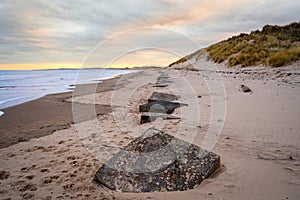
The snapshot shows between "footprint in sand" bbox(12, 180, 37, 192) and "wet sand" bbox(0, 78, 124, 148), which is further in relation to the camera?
"wet sand" bbox(0, 78, 124, 148)

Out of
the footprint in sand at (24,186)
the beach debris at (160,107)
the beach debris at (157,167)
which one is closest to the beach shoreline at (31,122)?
the beach debris at (160,107)

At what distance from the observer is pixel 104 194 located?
232 cm

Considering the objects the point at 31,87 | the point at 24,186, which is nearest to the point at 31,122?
the point at 24,186

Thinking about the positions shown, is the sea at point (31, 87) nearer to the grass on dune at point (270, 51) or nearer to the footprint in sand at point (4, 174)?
the footprint in sand at point (4, 174)

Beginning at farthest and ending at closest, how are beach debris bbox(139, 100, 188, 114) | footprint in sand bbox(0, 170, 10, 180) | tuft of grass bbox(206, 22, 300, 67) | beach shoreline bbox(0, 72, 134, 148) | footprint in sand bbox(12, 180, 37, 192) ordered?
tuft of grass bbox(206, 22, 300, 67) < beach debris bbox(139, 100, 188, 114) < beach shoreline bbox(0, 72, 134, 148) < footprint in sand bbox(0, 170, 10, 180) < footprint in sand bbox(12, 180, 37, 192)

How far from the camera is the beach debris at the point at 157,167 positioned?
2334mm

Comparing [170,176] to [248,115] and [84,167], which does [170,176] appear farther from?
[248,115]

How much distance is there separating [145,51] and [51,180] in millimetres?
3779

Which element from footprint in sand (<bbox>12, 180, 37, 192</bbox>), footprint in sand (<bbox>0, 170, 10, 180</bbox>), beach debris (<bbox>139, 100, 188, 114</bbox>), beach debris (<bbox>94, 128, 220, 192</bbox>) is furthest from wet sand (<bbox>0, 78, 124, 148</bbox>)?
beach debris (<bbox>94, 128, 220, 192</bbox>)

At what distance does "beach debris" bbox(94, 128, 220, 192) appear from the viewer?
2.33 metres

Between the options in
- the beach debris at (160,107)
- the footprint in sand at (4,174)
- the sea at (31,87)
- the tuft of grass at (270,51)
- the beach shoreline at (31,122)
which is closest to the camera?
the footprint in sand at (4,174)

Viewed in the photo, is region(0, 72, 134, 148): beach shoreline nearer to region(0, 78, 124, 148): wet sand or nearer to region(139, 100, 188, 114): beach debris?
region(0, 78, 124, 148): wet sand

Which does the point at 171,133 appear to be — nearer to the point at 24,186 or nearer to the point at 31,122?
the point at 24,186

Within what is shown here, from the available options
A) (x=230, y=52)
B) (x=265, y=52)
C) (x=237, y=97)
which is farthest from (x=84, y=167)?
(x=230, y=52)
